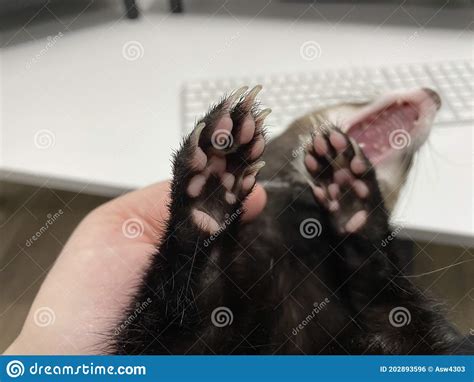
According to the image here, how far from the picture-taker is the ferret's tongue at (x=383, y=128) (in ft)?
1.91

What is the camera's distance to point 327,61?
0.63m

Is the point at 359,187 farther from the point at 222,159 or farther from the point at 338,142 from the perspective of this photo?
the point at 222,159

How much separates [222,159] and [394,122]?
282 mm

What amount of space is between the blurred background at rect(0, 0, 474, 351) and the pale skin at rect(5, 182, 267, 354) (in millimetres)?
39

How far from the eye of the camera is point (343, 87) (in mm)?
Answer: 624

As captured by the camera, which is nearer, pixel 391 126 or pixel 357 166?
pixel 357 166

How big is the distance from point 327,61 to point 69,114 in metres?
0.34

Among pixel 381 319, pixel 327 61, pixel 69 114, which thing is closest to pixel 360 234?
pixel 381 319

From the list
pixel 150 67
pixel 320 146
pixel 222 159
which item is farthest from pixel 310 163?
pixel 150 67

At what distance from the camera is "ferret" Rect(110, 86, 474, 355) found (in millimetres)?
443

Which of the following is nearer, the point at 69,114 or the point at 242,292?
the point at 242,292

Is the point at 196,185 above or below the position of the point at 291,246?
above

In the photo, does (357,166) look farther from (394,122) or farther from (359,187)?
(394,122)
